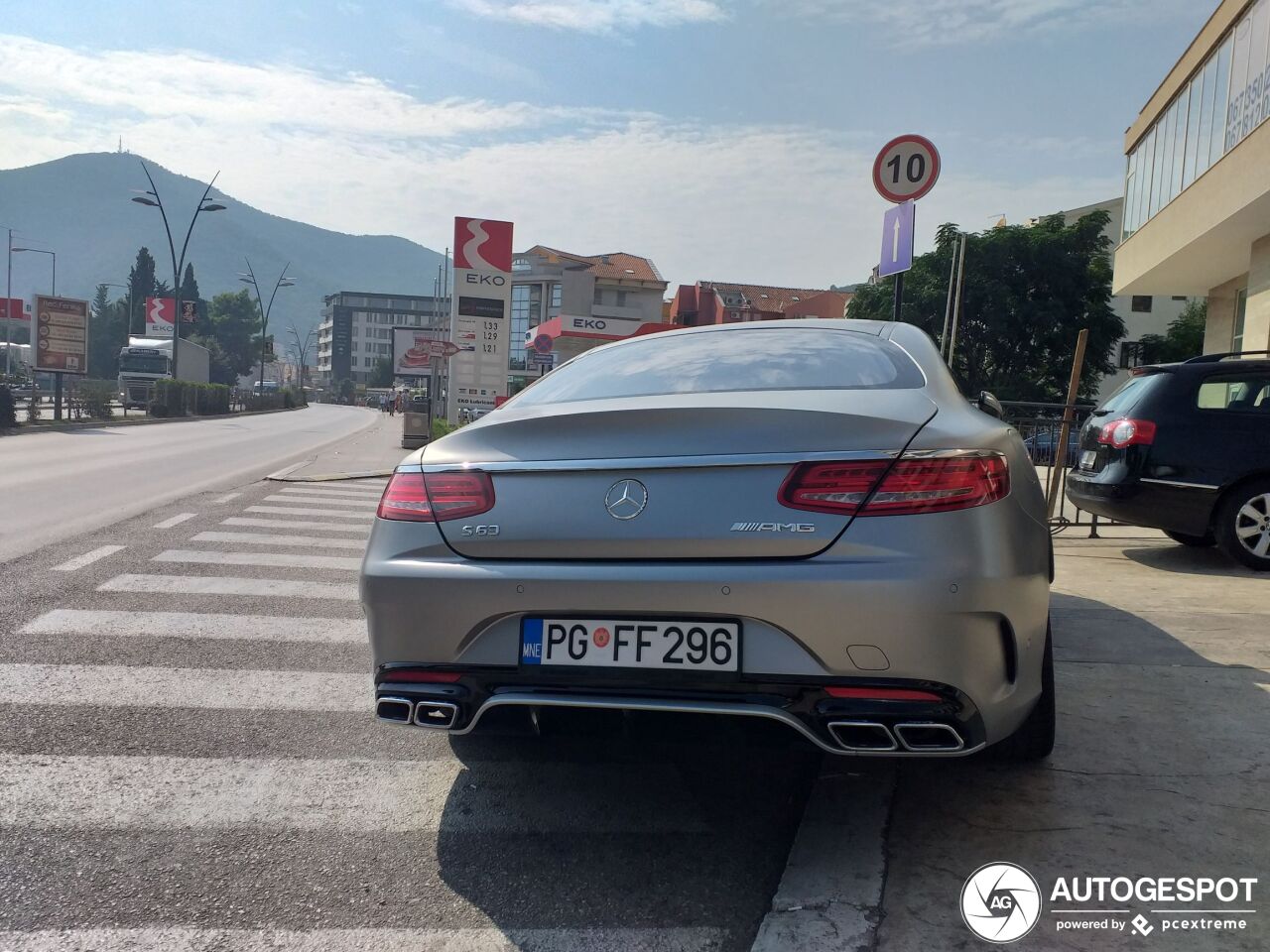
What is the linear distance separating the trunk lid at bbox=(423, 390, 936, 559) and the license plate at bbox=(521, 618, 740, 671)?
17cm

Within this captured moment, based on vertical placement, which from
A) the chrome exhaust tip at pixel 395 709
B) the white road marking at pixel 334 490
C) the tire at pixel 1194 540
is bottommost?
the white road marking at pixel 334 490

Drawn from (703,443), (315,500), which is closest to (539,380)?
(703,443)

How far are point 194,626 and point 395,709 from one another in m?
2.95

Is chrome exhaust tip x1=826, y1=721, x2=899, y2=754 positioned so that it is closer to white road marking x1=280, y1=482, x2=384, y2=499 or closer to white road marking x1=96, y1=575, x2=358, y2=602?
white road marking x1=96, y1=575, x2=358, y2=602

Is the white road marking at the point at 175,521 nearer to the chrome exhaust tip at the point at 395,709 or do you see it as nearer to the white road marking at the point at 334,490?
the white road marking at the point at 334,490

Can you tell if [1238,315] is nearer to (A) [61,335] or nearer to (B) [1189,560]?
(B) [1189,560]

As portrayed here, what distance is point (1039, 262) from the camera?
43594 millimetres

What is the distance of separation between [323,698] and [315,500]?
26.2 feet

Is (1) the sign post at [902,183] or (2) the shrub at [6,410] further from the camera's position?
(2) the shrub at [6,410]

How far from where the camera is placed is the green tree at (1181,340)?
167ft

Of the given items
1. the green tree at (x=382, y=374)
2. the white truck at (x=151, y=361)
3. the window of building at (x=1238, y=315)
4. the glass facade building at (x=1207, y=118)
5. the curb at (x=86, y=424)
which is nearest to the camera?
the glass facade building at (x=1207, y=118)

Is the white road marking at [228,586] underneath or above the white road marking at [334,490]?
above

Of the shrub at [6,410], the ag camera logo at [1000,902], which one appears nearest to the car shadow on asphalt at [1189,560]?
the ag camera logo at [1000,902]

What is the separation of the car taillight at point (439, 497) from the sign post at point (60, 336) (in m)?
33.8
